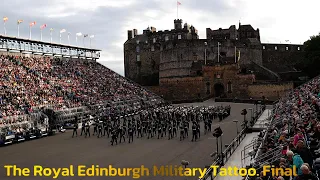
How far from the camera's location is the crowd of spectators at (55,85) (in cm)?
2860

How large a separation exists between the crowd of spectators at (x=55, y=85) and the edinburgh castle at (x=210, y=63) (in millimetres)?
9351

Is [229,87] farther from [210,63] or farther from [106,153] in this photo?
[106,153]

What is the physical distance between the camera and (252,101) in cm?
4600

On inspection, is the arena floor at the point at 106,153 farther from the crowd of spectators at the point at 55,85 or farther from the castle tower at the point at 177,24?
the castle tower at the point at 177,24

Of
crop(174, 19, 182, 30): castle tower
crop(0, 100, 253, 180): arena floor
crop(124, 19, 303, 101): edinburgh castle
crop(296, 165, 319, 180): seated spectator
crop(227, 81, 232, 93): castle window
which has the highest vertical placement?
crop(174, 19, 182, 30): castle tower

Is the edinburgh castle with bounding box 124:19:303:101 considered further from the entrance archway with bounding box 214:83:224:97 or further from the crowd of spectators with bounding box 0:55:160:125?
the crowd of spectators with bounding box 0:55:160:125

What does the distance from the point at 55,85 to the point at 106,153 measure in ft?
62.6

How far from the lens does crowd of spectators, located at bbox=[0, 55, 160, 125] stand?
28.6 m

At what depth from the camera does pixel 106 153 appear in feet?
60.5

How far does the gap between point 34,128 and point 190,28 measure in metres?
58.5

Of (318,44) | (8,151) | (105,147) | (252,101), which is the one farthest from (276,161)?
(318,44)

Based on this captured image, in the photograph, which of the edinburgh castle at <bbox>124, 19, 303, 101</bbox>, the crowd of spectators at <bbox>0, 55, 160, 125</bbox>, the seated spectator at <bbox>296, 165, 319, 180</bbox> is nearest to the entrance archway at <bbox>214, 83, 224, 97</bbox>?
the edinburgh castle at <bbox>124, 19, 303, 101</bbox>

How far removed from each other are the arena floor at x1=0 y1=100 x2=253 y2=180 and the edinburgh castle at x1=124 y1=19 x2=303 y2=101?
93.9 feet

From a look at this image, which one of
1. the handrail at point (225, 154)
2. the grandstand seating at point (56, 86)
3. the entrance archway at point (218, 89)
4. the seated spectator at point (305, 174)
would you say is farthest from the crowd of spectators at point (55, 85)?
the seated spectator at point (305, 174)
